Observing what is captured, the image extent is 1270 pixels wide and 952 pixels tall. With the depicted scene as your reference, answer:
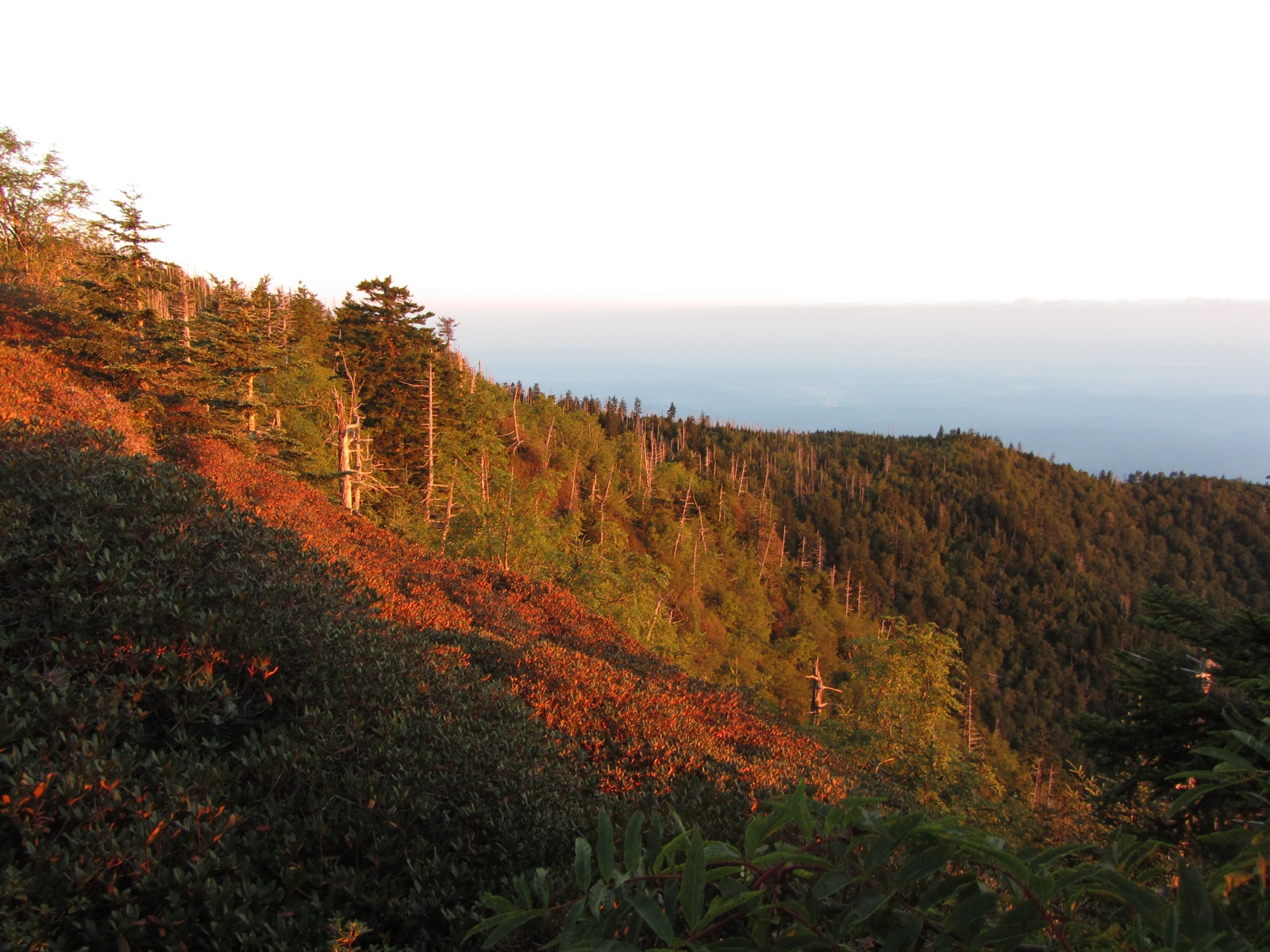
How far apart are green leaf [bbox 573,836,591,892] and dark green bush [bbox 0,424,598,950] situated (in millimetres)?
2125

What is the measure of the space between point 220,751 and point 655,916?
4.42 meters

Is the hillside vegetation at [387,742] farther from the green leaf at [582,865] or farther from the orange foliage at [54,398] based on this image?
the orange foliage at [54,398]

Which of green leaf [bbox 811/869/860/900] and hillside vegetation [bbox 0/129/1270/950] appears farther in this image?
hillside vegetation [bbox 0/129/1270/950]

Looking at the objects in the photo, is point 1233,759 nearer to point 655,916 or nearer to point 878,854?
point 878,854

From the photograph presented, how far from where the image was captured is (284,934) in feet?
9.16

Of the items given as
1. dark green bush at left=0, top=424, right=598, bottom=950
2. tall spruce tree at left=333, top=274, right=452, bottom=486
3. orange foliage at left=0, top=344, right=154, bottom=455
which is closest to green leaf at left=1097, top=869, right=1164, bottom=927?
dark green bush at left=0, top=424, right=598, bottom=950

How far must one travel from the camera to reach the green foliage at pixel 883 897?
3.48 ft

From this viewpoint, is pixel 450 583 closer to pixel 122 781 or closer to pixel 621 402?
pixel 122 781

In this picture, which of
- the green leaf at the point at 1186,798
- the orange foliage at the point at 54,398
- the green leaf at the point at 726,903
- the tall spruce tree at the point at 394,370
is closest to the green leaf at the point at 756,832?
the green leaf at the point at 726,903

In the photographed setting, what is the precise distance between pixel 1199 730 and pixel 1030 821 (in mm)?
11895

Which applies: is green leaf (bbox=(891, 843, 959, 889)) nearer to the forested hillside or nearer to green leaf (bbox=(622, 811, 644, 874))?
green leaf (bbox=(622, 811, 644, 874))

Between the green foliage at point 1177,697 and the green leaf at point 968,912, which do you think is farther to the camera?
the green foliage at point 1177,697

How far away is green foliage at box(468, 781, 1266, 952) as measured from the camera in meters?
1.06

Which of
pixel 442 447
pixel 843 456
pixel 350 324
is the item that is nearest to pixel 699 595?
pixel 442 447
